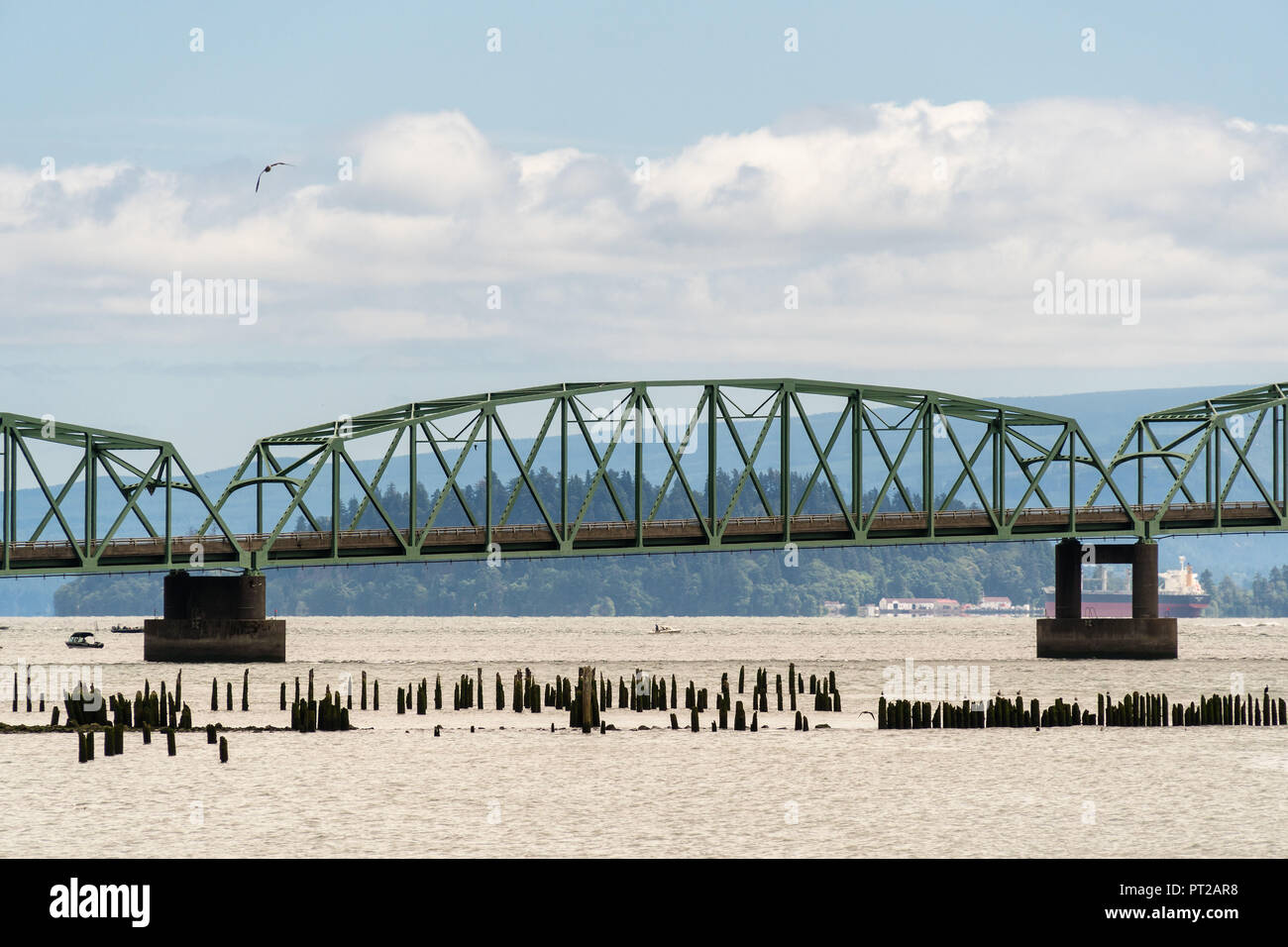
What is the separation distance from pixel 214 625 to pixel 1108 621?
5350 centimetres

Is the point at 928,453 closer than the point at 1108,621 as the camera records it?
No

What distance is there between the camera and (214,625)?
100m

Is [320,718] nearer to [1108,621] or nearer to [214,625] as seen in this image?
[214,625]

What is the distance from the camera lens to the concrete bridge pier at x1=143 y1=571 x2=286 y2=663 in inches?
3959

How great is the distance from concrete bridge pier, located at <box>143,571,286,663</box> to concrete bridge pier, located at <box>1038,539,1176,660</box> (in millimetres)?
46958

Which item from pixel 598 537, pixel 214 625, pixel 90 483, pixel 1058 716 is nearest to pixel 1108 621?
pixel 598 537

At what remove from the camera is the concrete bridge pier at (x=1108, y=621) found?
114 m

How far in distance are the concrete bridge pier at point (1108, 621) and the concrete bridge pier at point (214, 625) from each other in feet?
154

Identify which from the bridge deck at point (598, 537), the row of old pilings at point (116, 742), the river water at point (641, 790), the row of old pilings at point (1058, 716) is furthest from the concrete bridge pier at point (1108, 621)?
the row of old pilings at point (116, 742)

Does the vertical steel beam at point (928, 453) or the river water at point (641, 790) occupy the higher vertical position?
the vertical steel beam at point (928, 453)

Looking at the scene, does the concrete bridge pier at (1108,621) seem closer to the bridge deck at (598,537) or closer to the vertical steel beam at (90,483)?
the bridge deck at (598,537)
